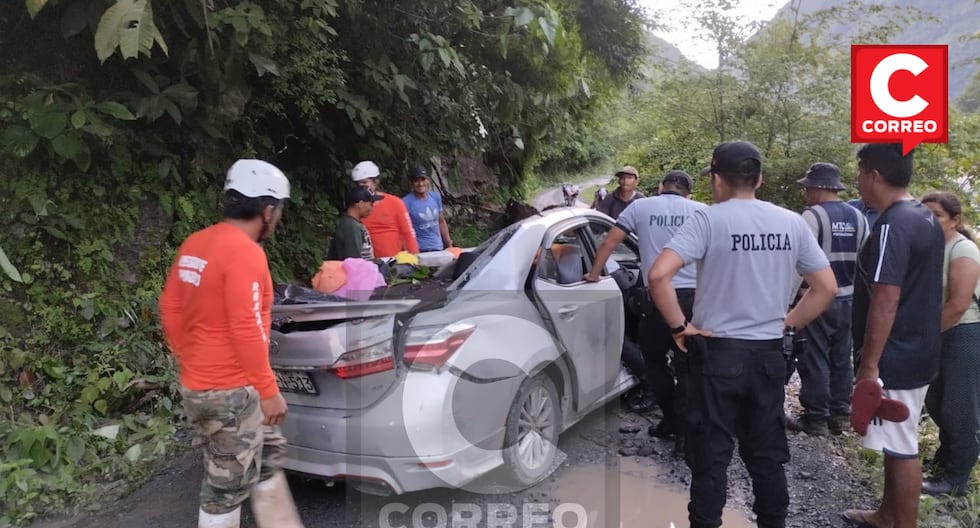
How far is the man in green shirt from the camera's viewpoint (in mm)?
4715

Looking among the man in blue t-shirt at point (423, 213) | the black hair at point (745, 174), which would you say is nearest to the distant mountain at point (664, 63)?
the man in blue t-shirt at point (423, 213)

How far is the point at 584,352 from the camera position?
3828 mm

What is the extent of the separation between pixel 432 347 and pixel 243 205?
41.1 inches

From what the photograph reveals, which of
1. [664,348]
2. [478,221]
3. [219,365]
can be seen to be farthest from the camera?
[478,221]

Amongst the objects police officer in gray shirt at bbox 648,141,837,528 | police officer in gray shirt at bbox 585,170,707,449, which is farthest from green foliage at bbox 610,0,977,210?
police officer in gray shirt at bbox 648,141,837,528

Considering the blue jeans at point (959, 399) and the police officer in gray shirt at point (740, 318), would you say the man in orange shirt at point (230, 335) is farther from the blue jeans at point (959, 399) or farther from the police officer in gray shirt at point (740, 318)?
the blue jeans at point (959, 399)

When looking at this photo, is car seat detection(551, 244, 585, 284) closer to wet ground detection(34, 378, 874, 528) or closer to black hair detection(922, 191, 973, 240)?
wet ground detection(34, 378, 874, 528)

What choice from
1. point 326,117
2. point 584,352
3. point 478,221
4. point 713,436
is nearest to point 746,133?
point 478,221

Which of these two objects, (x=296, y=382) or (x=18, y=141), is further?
(x=18, y=141)

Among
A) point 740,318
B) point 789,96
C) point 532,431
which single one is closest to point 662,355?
point 532,431

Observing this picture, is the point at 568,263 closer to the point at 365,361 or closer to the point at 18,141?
the point at 365,361

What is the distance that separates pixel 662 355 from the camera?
4000 millimetres

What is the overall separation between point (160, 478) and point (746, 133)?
9.35m

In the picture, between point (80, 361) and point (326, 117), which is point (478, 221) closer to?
point (326, 117)
